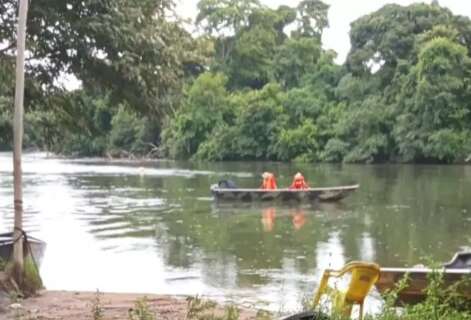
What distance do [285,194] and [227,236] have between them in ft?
26.9

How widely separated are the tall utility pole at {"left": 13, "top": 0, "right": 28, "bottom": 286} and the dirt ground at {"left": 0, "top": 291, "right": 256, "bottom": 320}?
505 mm

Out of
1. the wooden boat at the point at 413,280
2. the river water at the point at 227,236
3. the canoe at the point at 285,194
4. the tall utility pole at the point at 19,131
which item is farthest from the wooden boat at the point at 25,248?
the canoe at the point at 285,194

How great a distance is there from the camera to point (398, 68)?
58.9 m

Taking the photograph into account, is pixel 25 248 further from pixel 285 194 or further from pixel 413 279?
pixel 285 194

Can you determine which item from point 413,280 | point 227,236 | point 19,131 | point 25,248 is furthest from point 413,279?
point 227,236

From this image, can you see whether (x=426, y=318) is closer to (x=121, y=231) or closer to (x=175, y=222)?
(x=121, y=231)

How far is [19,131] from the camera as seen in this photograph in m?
8.85

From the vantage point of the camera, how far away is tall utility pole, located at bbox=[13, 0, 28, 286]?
28.2 ft

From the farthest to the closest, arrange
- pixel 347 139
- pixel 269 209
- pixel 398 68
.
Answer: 1. pixel 347 139
2. pixel 398 68
3. pixel 269 209

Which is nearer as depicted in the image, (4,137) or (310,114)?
(4,137)

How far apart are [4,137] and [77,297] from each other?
2.83 m

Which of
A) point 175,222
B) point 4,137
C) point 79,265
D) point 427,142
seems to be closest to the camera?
point 4,137

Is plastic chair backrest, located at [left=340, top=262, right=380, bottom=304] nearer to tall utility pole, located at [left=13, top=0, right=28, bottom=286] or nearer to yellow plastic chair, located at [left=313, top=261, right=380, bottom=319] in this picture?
yellow plastic chair, located at [left=313, top=261, right=380, bottom=319]

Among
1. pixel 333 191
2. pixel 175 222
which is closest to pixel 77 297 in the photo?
pixel 175 222
